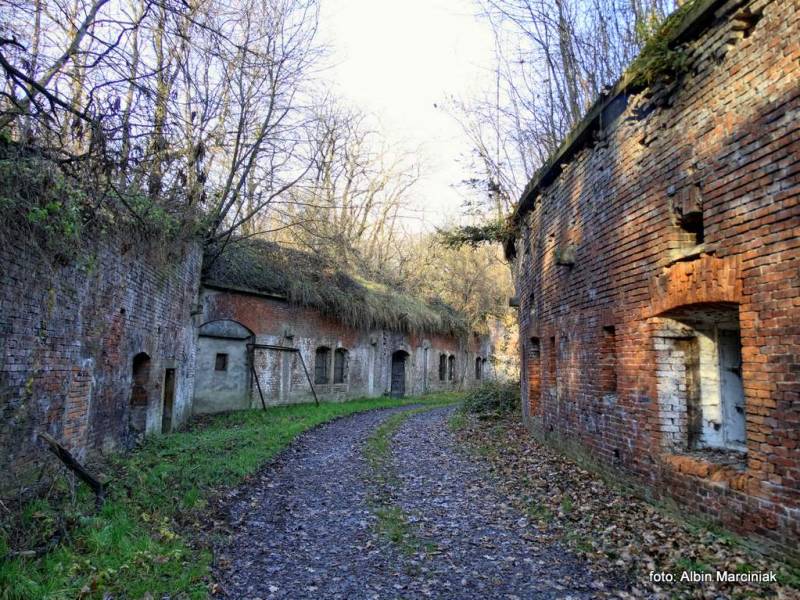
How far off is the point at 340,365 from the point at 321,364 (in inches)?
42.8

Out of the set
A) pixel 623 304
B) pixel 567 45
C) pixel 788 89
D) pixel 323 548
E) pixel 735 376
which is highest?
pixel 567 45

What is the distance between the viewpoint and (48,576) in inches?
151

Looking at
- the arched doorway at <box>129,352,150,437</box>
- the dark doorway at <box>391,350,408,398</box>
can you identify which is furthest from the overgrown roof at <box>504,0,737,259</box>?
the dark doorway at <box>391,350,408,398</box>

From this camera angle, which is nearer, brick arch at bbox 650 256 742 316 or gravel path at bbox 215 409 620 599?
gravel path at bbox 215 409 620 599

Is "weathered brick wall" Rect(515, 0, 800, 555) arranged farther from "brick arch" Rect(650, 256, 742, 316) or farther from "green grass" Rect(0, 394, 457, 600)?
"green grass" Rect(0, 394, 457, 600)

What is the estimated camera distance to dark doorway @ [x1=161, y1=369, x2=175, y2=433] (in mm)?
12117

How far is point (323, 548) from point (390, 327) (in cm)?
1725

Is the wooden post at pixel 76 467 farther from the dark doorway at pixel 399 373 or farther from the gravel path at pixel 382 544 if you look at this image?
the dark doorway at pixel 399 373

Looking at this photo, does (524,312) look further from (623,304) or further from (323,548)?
(323,548)

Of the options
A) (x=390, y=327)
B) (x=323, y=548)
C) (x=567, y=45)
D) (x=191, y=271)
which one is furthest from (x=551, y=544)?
(x=390, y=327)

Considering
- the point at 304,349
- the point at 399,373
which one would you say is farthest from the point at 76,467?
the point at 399,373

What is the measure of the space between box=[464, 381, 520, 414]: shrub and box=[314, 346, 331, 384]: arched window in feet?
18.7

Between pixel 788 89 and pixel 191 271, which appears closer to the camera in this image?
pixel 788 89

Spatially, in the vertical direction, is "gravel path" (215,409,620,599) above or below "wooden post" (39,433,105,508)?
below
